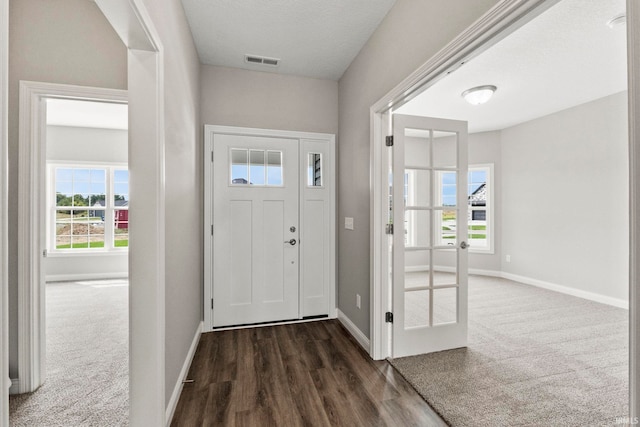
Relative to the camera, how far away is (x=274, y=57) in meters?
2.79

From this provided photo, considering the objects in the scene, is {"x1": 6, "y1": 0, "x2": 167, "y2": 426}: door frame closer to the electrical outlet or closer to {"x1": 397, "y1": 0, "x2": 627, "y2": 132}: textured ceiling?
the electrical outlet

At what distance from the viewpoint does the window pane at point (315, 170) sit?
319cm

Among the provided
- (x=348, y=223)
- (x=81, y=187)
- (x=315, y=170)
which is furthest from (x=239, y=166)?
(x=81, y=187)

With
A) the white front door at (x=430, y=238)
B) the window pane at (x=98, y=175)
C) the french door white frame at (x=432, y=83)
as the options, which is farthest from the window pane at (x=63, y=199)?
the white front door at (x=430, y=238)

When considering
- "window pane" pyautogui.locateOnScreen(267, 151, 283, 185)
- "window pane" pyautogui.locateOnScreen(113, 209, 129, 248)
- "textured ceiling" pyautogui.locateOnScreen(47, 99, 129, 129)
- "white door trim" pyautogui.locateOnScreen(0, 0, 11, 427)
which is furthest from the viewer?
"window pane" pyautogui.locateOnScreen(113, 209, 129, 248)

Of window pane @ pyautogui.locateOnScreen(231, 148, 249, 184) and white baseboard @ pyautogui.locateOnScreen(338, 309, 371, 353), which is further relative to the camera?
window pane @ pyautogui.locateOnScreen(231, 148, 249, 184)

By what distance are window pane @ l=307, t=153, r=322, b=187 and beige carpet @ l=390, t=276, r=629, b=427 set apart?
6.30 feet

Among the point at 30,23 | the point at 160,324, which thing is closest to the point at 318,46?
the point at 30,23

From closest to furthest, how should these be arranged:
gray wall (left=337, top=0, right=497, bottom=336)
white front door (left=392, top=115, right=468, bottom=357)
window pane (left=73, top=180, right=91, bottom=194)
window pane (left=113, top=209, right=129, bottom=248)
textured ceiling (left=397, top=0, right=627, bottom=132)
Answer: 1. gray wall (left=337, top=0, right=497, bottom=336)
2. textured ceiling (left=397, top=0, right=627, bottom=132)
3. white front door (left=392, top=115, right=468, bottom=357)
4. window pane (left=73, top=180, right=91, bottom=194)
5. window pane (left=113, top=209, right=129, bottom=248)

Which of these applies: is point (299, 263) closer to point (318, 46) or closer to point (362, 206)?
point (362, 206)

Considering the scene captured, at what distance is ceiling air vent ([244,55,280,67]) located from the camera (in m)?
2.79

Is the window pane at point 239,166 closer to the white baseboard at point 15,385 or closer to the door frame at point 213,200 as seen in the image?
the door frame at point 213,200

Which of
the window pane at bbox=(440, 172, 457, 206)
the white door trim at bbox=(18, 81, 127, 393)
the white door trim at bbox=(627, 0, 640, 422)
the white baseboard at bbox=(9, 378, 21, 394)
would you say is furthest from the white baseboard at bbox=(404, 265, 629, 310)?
the white baseboard at bbox=(9, 378, 21, 394)

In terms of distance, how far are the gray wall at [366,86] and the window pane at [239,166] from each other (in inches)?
40.9
